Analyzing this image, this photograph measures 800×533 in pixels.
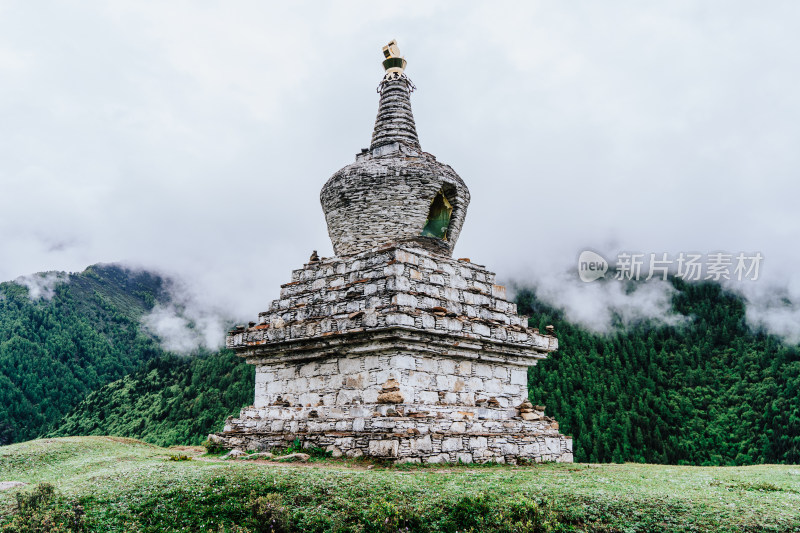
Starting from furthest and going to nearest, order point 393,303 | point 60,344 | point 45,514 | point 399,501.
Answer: point 60,344
point 393,303
point 399,501
point 45,514

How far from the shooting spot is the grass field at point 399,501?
7.27 meters

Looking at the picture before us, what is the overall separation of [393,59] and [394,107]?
52.3 inches

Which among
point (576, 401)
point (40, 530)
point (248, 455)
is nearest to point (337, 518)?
point (40, 530)

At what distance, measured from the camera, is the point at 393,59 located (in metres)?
15.5

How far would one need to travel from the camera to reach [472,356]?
12.1 m

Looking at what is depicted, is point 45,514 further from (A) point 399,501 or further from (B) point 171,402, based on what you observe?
(B) point 171,402

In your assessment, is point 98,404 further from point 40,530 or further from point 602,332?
point 40,530

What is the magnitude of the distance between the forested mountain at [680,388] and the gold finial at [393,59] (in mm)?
25519

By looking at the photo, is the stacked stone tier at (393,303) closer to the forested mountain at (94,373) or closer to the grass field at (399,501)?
the grass field at (399,501)

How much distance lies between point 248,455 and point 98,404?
130 feet

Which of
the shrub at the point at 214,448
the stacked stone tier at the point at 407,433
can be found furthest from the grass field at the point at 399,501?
the shrub at the point at 214,448

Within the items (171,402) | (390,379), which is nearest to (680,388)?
(390,379)

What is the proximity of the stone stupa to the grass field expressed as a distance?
151cm

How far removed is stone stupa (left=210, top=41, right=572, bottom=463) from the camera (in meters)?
10.8
